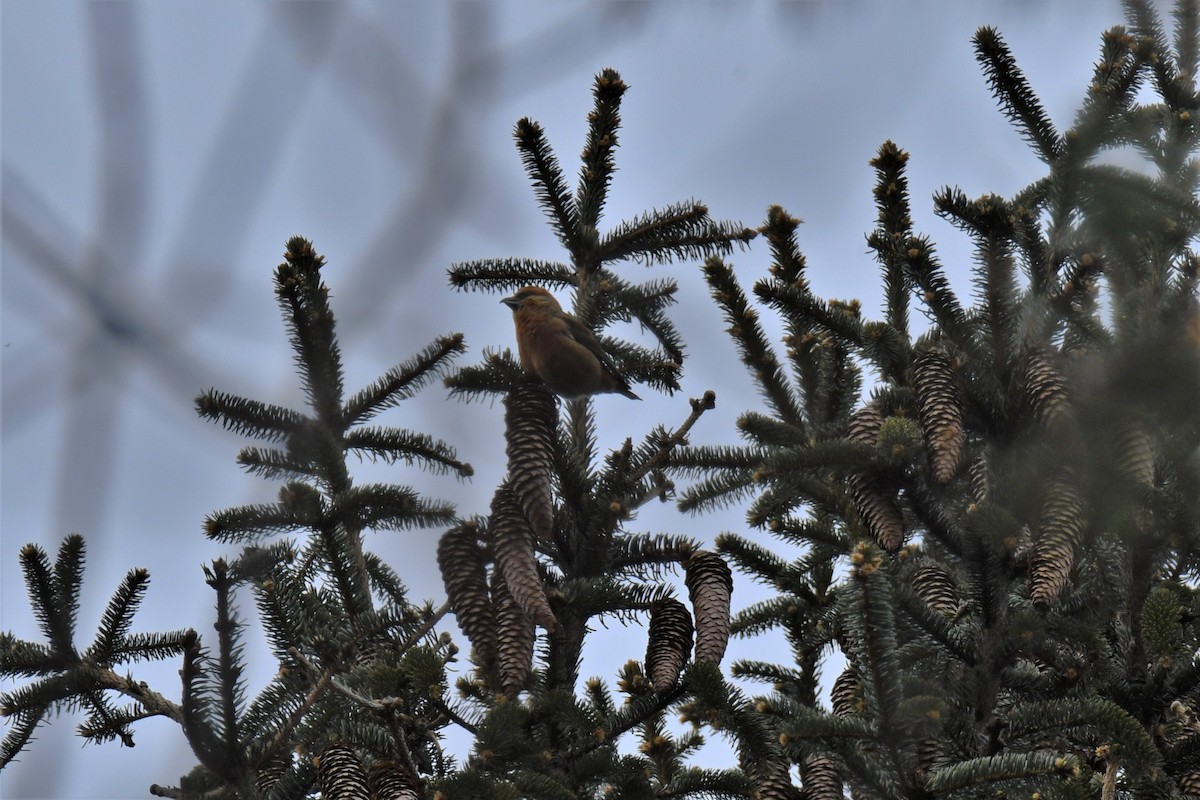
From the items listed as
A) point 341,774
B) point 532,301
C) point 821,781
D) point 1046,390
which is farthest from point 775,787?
point 532,301

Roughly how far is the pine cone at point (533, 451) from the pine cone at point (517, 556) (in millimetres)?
42

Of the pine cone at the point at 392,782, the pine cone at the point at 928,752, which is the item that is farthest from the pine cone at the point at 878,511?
the pine cone at the point at 392,782

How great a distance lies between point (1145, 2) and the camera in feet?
18.7

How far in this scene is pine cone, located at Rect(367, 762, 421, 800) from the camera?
11.1ft

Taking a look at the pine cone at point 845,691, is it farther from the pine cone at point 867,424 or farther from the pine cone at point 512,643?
the pine cone at point 512,643

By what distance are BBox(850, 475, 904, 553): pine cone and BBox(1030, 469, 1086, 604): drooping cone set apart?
1.48ft

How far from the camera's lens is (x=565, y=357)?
15.1ft

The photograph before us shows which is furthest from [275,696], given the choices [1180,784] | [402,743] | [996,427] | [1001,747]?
[1180,784]

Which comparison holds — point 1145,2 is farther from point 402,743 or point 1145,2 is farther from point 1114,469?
point 402,743

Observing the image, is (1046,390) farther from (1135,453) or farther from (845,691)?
(845,691)

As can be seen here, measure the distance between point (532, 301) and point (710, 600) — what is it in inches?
68.4

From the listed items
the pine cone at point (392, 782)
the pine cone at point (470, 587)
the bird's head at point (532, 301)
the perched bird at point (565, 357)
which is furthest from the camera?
the bird's head at point (532, 301)

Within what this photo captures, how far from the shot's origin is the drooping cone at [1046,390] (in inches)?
152

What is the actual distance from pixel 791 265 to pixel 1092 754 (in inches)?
82.1
